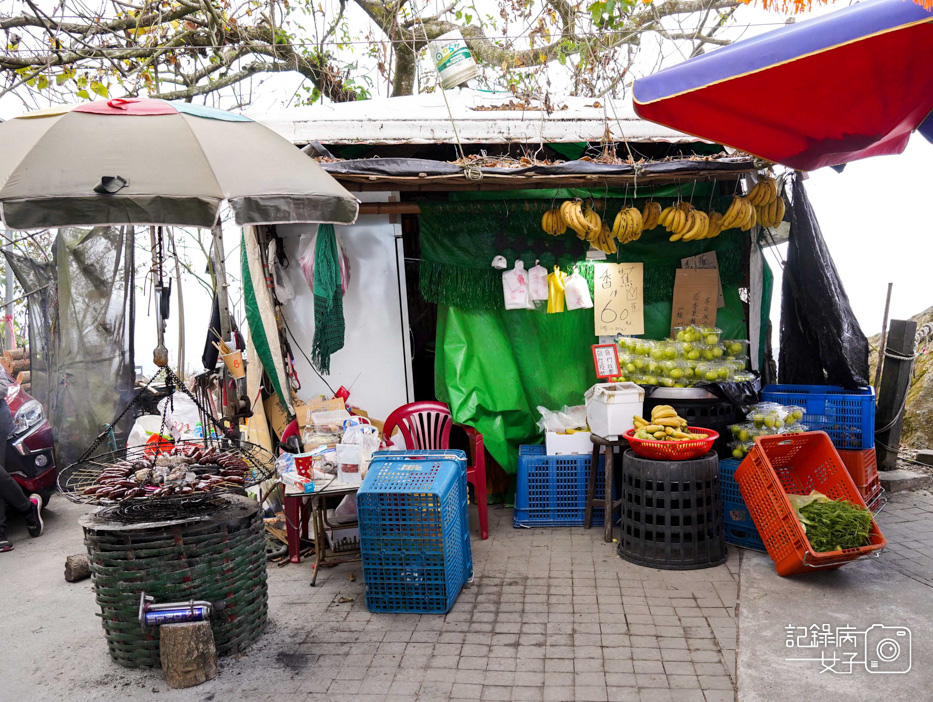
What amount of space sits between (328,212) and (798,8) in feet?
8.60

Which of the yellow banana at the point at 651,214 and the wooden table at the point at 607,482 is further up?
the yellow banana at the point at 651,214

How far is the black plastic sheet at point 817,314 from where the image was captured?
20.5 ft

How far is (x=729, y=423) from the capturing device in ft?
19.3

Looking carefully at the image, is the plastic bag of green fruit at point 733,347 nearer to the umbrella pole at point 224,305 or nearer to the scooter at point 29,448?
the umbrella pole at point 224,305

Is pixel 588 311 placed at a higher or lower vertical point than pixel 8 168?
lower

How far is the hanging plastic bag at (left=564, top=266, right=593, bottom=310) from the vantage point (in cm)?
637

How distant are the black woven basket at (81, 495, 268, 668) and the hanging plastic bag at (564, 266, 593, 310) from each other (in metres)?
3.51

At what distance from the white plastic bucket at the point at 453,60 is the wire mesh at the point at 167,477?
4.53 m

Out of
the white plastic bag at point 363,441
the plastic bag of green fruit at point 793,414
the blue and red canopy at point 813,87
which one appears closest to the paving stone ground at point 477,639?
the white plastic bag at point 363,441

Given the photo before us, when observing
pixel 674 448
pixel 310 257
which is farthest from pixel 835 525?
pixel 310 257

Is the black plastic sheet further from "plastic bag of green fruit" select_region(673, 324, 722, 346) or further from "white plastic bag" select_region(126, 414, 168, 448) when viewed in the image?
"white plastic bag" select_region(126, 414, 168, 448)

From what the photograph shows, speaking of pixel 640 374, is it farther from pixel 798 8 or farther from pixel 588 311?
pixel 798 8

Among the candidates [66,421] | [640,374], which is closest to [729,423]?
[640,374]

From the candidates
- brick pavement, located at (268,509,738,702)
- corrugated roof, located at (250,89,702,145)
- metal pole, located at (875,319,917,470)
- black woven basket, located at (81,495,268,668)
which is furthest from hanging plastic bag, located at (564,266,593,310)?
black woven basket, located at (81,495,268,668)
